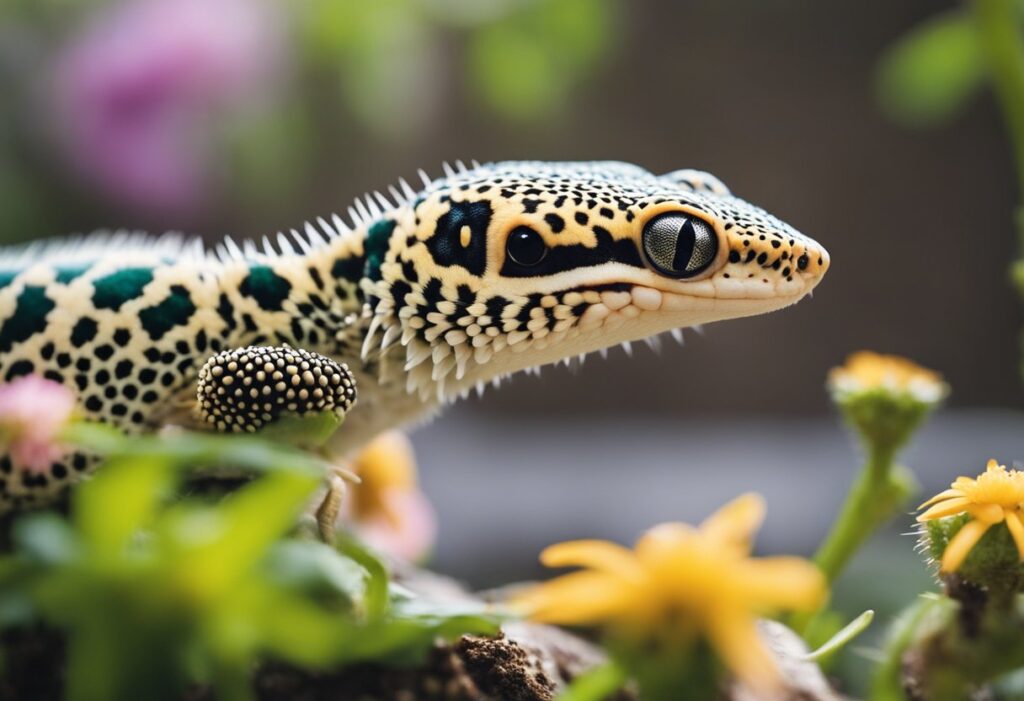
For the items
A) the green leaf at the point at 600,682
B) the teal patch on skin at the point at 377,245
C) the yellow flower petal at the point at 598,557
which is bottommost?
the green leaf at the point at 600,682

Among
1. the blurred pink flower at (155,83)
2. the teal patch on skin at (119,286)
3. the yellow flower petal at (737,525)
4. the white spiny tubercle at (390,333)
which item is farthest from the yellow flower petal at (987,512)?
the blurred pink flower at (155,83)

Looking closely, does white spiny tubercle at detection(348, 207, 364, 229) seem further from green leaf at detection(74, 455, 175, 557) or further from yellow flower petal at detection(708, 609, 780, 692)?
yellow flower petal at detection(708, 609, 780, 692)

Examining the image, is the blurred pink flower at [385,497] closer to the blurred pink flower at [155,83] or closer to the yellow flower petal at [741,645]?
the yellow flower petal at [741,645]

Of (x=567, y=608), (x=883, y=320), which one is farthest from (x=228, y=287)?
(x=883, y=320)

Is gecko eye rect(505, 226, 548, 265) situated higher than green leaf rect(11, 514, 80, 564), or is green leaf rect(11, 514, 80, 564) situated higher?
gecko eye rect(505, 226, 548, 265)

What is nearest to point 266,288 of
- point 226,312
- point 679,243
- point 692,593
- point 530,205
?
point 226,312

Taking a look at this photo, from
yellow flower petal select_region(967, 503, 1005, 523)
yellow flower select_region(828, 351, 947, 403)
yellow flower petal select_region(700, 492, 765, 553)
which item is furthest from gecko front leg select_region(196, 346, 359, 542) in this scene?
yellow flower select_region(828, 351, 947, 403)
